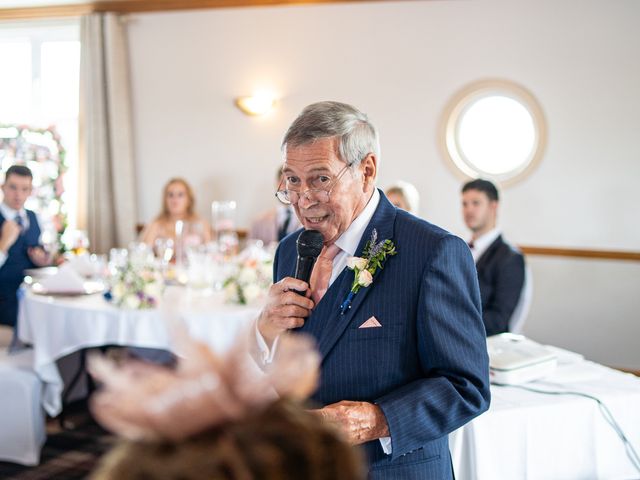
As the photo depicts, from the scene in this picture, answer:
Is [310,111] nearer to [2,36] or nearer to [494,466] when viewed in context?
[494,466]

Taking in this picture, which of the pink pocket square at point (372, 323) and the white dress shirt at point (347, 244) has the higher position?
the white dress shirt at point (347, 244)

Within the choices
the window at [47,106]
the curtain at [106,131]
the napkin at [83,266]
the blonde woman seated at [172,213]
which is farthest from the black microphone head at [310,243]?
the window at [47,106]

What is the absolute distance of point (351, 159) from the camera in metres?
1.57

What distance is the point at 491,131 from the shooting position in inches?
252

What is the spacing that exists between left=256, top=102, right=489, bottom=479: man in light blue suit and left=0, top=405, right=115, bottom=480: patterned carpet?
2908 mm

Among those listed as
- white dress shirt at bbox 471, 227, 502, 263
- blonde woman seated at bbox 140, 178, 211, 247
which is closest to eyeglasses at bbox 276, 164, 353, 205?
white dress shirt at bbox 471, 227, 502, 263

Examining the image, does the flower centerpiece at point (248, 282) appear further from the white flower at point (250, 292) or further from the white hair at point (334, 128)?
the white hair at point (334, 128)

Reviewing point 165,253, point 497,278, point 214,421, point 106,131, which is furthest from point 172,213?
point 214,421

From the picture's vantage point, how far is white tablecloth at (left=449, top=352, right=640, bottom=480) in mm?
2082

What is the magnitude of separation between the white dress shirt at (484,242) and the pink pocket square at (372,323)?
2.15m

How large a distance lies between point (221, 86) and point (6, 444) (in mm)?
4311

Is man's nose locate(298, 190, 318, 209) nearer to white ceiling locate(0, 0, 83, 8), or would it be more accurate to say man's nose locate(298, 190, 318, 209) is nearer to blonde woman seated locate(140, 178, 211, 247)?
blonde woman seated locate(140, 178, 211, 247)

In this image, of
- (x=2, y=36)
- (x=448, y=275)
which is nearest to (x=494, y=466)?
(x=448, y=275)

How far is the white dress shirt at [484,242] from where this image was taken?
356cm
